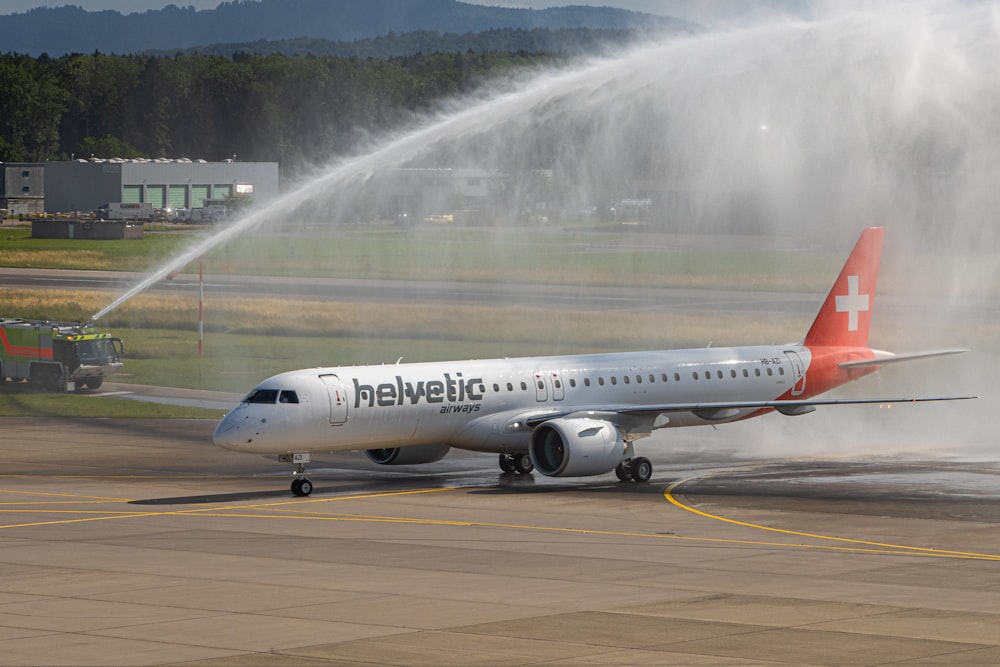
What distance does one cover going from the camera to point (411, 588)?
29531 millimetres

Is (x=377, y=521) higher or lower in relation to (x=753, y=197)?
lower

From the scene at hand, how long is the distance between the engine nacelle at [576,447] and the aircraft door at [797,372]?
31.8 ft

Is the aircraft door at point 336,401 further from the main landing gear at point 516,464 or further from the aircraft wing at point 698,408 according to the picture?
the main landing gear at point 516,464

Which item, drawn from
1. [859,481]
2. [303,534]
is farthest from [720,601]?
[859,481]

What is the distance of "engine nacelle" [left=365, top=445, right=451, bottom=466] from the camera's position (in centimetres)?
4753

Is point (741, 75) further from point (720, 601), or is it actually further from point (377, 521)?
point (720, 601)

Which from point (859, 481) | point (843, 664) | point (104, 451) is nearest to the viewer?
point (843, 664)

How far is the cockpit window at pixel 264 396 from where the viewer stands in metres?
42.9

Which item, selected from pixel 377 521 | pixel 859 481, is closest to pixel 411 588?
pixel 377 521

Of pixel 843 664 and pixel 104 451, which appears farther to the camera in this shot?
pixel 104 451

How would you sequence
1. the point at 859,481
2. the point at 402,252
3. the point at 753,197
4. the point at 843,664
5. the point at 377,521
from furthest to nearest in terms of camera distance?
the point at 402,252 < the point at 753,197 < the point at 859,481 < the point at 377,521 < the point at 843,664

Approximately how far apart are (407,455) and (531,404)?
427 centimetres

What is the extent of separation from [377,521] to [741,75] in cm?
2724

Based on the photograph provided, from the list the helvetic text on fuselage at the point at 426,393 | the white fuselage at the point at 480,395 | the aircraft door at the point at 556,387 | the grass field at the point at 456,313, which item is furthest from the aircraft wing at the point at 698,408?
the grass field at the point at 456,313
